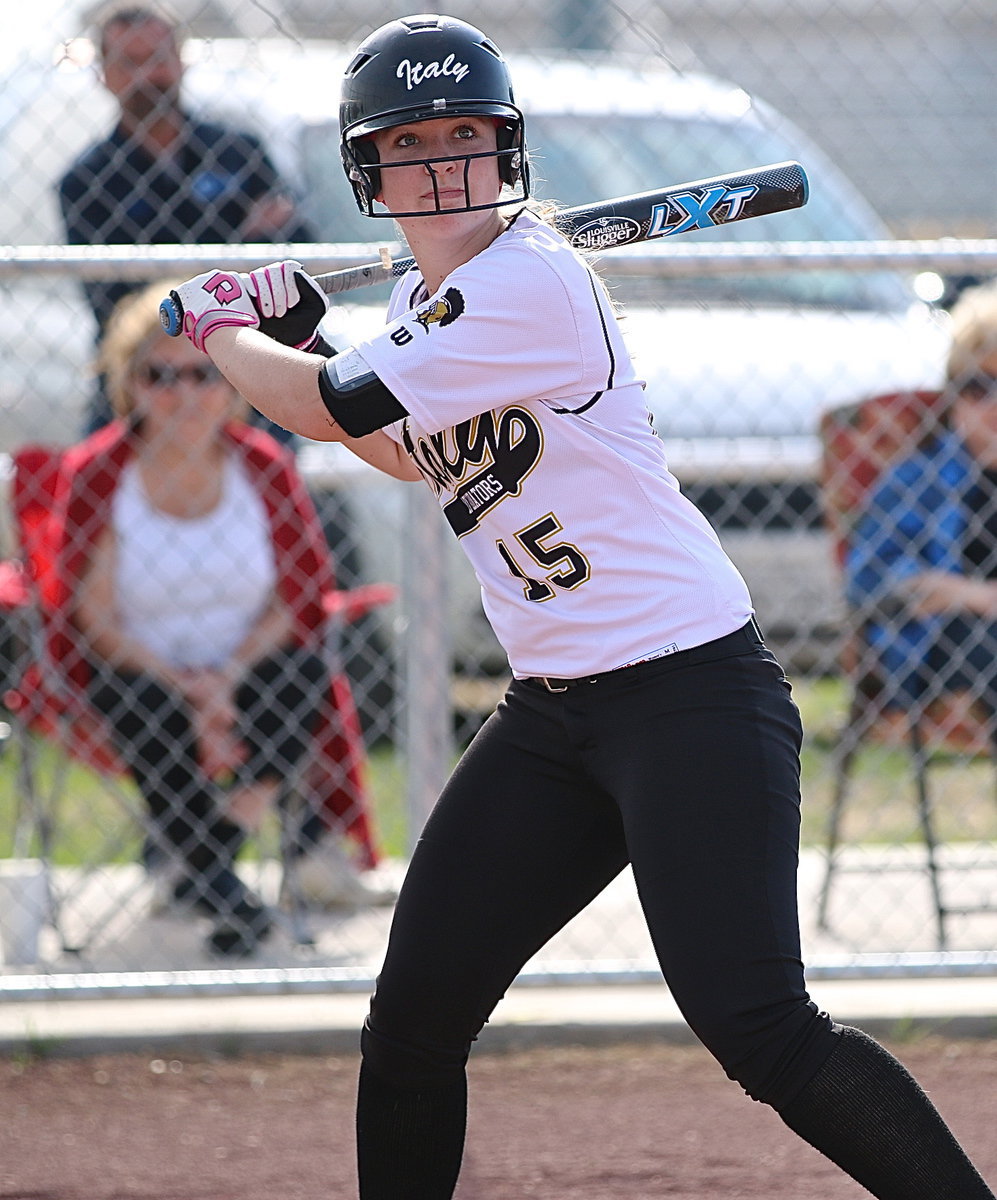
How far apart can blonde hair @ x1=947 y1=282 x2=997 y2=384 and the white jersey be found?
7.21ft

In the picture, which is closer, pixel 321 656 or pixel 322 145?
pixel 321 656

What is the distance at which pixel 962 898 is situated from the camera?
4.83 meters

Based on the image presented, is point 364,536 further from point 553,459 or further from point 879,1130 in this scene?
point 879,1130

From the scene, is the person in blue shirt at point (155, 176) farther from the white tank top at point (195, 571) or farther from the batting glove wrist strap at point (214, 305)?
the batting glove wrist strap at point (214, 305)

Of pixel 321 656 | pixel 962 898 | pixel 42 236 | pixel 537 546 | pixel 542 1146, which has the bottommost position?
pixel 962 898

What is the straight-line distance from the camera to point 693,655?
7.27ft

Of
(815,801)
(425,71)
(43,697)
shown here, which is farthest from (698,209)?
(815,801)

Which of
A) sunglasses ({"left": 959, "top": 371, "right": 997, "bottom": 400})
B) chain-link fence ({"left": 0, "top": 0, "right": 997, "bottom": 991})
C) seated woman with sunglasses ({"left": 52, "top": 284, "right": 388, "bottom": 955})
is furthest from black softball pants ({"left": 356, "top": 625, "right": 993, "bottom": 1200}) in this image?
sunglasses ({"left": 959, "top": 371, "right": 997, "bottom": 400})

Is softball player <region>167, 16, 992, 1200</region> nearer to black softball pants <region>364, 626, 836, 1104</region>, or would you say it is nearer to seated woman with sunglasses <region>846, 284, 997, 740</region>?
black softball pants <region>364, 626, 836, 1104</region>

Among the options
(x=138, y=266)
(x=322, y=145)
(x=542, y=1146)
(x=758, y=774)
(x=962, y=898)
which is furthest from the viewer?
(x=322, y=145)

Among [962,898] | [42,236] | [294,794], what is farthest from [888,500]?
[42,236]

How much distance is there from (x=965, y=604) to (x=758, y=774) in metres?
2.20

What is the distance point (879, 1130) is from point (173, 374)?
2720 mm

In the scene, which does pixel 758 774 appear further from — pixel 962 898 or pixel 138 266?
pixel 962 898
